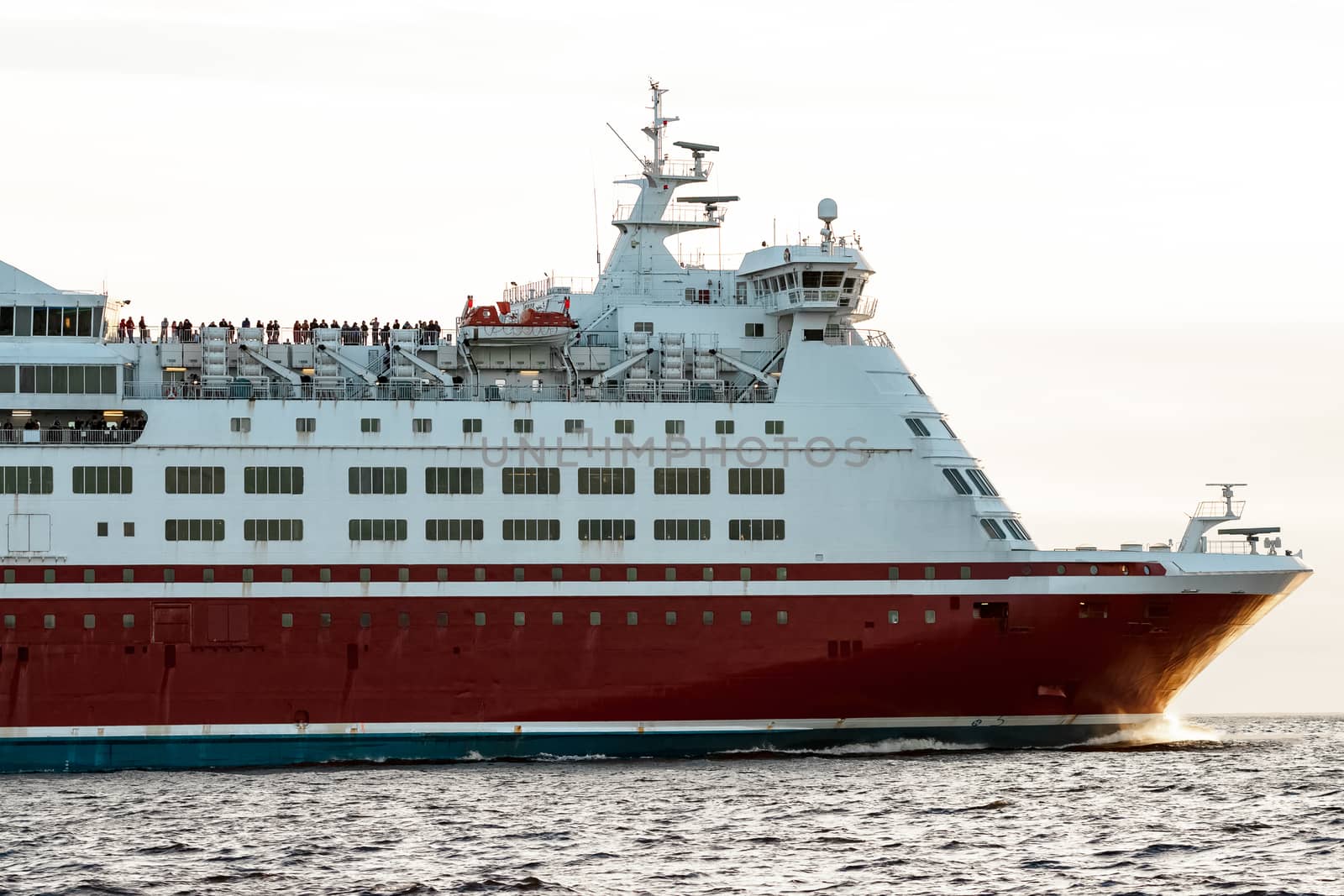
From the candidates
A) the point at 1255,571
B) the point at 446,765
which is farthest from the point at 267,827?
the point at 1255,571

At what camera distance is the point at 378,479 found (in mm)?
43844

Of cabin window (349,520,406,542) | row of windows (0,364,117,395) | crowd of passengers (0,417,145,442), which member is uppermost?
row of windows (0,364,117,395)

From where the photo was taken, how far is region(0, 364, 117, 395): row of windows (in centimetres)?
4350

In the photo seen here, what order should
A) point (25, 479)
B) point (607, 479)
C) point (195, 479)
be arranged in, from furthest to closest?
point (607, 479) → point (195, 479) → point (25, 479)

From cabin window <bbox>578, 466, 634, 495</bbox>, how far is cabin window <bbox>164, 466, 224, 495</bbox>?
26.8 feet

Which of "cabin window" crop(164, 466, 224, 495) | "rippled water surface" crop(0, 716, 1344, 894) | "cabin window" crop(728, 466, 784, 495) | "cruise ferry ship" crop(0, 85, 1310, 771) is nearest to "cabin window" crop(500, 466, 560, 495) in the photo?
"cruise ferry ship" crop(0, 85, 1310, 771)

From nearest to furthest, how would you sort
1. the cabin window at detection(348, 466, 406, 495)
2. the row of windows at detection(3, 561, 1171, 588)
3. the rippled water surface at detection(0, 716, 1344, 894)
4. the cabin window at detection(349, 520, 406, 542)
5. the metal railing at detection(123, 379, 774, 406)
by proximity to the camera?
1. the rippled water surface at detection(0, 716, 1344, 894)
2. the row of windows at detection(3, 561, 1171, 588)
3. the cabin window at detection(349, 520, 406, 542)
4. the cabin window at detection(348, 466, 406, 495)
5. the metal railing at detection(123, 379, 774, 406)

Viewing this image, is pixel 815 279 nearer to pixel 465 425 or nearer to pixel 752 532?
pixel 752 532

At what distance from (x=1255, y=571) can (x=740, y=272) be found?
47.4ft

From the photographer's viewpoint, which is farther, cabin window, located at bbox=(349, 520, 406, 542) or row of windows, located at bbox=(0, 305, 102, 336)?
row of windows, located at bbox=(0, 305, 102, 336)

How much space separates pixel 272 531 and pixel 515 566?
18.0 feet

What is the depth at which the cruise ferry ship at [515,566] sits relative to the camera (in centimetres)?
4275

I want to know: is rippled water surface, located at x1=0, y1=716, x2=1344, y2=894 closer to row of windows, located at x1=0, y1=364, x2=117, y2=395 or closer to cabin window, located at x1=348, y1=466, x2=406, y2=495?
cabin window, located at x1=348, y1=466, x2=406, y2=495

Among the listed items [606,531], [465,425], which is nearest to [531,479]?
[465,425]
